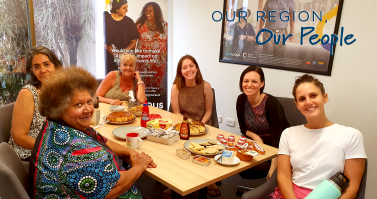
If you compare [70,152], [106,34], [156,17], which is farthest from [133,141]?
[156,17]

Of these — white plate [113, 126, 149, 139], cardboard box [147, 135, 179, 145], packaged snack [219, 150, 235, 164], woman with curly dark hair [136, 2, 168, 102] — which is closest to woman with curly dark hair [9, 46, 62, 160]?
white plate [113, 126, 149, 139]

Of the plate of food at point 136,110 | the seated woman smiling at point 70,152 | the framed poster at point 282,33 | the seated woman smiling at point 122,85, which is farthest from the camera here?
the seated woman smiling at point 122,85

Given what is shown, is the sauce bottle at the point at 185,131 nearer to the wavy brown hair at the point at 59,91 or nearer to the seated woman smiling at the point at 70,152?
the seated woman smiling at the point at 70,152

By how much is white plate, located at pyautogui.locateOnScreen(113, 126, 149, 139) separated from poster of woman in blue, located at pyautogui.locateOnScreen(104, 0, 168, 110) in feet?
7.06

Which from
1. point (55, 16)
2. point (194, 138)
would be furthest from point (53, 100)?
point (55, 16)

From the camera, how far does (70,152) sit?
1149 millimetres

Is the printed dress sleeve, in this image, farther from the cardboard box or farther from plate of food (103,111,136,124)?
plate of food (103,111,136,124)

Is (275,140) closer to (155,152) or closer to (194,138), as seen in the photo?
(194,138)

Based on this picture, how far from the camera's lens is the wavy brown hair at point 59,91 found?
122 centimetres

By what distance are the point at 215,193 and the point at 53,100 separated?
1822mm

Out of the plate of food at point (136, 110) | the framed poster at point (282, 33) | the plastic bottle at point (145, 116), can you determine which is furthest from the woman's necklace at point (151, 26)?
the plastic bottle at point (145, 116)

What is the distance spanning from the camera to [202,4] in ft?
12.8

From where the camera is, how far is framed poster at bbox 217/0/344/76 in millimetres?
2707

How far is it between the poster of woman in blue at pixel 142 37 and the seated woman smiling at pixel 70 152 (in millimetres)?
2692
